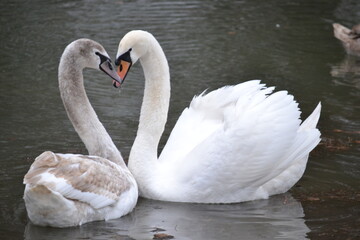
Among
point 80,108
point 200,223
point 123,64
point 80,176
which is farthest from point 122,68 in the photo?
point 200,223

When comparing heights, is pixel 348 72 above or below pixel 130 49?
below

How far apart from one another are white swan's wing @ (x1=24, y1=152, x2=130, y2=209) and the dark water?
0.84 ft

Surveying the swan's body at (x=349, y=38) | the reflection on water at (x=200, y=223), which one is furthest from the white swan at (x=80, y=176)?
the swan's body at (x=349, y=38)

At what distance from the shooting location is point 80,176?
260 inches

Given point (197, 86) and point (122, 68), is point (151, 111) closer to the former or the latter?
point (122, 68)

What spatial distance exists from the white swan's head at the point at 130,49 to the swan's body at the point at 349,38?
6.13m

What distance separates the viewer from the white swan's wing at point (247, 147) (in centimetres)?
713

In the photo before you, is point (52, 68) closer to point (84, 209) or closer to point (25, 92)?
point (25, 92)

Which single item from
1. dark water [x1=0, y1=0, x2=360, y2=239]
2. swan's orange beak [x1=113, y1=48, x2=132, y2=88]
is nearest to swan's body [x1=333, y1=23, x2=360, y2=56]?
dark water [x1=0, y1=0, x2=360, y2=239]

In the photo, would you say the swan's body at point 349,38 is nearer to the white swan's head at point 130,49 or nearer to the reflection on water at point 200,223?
the reflection on water at point 200,223

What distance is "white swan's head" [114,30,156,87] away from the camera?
24.2 feet

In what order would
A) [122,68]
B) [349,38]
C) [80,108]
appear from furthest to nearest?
[349,38] < [122,68] < [80,108]

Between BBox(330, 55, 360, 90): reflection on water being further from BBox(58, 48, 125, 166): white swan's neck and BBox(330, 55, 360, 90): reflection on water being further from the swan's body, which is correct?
BBox(58, 48, 125, 166): white swan's neck

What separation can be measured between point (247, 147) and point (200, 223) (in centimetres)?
77
